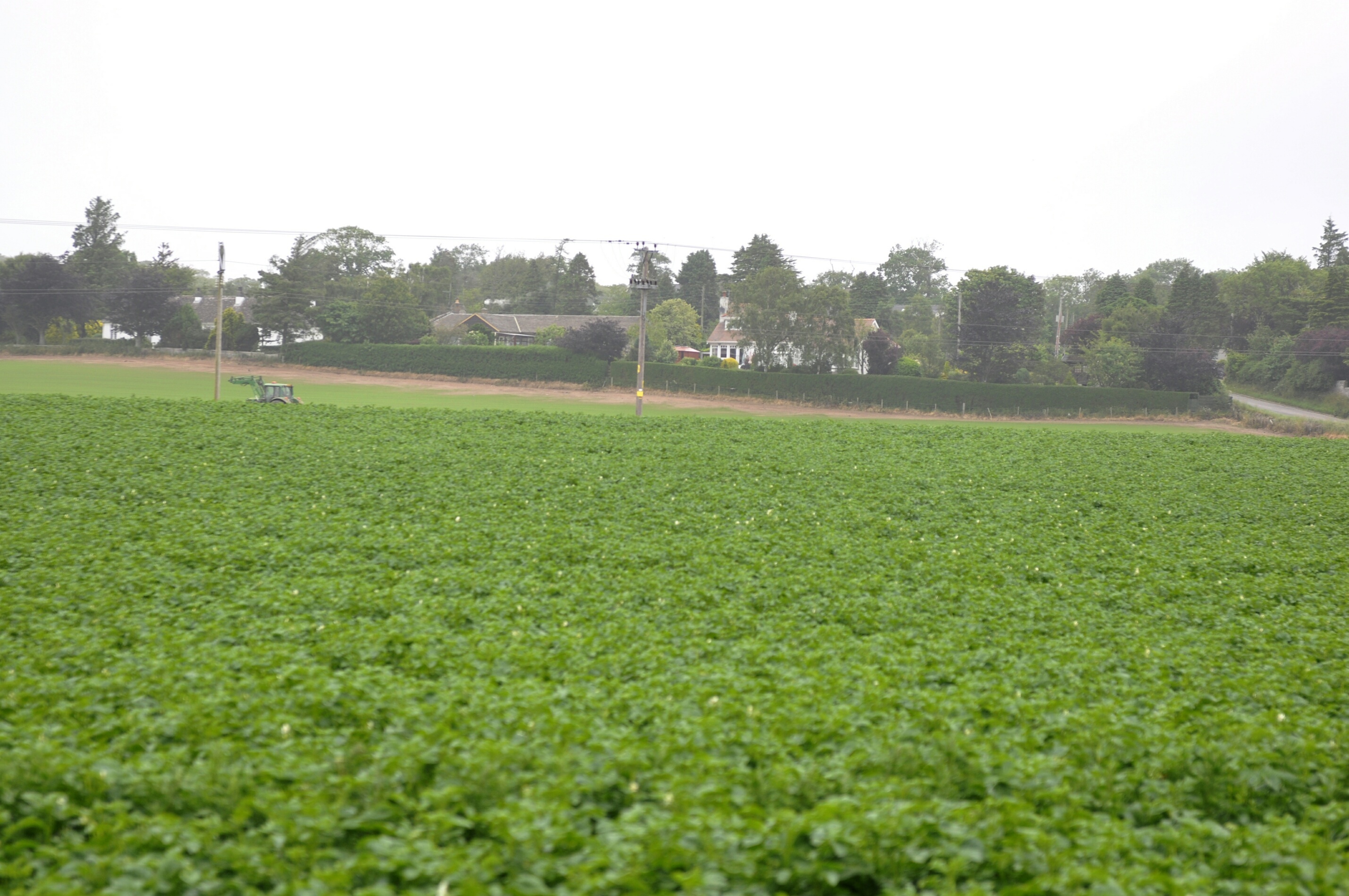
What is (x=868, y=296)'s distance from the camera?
91875mm

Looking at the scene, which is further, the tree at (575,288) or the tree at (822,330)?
the tree at (575,288)

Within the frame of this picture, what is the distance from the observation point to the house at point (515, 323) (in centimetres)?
8238

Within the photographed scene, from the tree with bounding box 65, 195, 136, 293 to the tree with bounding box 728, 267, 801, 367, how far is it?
5219 centimetres

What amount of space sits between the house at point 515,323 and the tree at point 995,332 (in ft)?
91.5

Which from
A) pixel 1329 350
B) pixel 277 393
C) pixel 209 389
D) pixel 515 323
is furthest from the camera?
pixel 515 323

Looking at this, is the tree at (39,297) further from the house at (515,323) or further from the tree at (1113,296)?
the tree at (1113,296)

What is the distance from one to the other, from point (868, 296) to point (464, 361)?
45754 millimetres

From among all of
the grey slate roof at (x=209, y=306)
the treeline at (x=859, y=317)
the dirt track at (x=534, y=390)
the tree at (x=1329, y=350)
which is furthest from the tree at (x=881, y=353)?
the grey slate roof at (x=209, y=306)

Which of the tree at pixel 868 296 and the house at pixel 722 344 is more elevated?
the tree at pixel 868 296

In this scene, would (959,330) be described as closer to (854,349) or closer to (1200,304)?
(854,349)

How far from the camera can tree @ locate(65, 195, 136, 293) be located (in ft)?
249

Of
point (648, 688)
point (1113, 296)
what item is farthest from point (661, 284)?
point (648, 688)

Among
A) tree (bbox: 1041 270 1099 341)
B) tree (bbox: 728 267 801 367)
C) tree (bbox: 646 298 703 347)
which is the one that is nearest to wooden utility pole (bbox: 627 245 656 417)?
tree (bbox: 728 267 801 367)

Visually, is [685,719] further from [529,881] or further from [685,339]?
[685,339]
